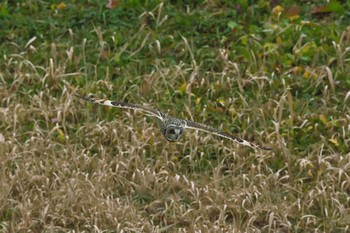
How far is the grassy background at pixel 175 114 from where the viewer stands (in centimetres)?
955

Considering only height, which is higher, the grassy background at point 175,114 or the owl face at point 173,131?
the owl face at point 173,131

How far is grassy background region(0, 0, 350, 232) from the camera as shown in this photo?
9547mm

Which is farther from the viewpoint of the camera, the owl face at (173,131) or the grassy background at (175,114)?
the grassy background at (175,114)

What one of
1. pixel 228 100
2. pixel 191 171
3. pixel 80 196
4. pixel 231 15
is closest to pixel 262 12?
Result: pixel 231 15

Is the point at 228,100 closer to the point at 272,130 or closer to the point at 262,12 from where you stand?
the point at 272,130

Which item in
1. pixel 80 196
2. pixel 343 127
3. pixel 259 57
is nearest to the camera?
pixel 80 196

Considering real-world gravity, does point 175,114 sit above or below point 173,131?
below

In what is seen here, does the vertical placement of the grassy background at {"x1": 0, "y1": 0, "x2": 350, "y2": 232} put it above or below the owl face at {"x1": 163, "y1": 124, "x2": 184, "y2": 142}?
below

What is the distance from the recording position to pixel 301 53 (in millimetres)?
11133

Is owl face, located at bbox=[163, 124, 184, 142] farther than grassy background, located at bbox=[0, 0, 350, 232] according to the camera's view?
No

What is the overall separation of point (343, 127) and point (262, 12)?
6.17 feet

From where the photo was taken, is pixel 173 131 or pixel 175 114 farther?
pixel 175 114

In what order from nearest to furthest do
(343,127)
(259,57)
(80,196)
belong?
(80,196) < (343,127) < (259,57)

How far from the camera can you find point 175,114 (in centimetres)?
1061
